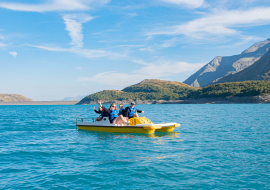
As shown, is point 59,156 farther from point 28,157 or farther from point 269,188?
point 269,188

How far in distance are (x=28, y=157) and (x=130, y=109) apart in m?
10.7

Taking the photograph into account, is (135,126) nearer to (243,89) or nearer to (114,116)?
(114,116)

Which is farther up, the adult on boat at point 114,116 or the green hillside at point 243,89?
the green hillside at point 243,89

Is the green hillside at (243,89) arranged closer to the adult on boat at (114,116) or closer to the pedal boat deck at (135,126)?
the pedal boat deck at (135,126)

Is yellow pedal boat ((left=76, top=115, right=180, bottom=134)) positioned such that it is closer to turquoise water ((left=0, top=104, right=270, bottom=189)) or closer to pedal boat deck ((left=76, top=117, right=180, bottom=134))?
pedal boat deck ((left=76, top=117, right=180, bottom=134))

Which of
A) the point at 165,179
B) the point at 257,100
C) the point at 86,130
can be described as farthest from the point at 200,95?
the point at 165,179

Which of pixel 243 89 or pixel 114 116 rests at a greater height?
pixel 243 89

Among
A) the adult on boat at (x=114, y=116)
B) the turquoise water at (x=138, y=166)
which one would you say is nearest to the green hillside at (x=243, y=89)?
the adult on boat at (x=114, y=116)

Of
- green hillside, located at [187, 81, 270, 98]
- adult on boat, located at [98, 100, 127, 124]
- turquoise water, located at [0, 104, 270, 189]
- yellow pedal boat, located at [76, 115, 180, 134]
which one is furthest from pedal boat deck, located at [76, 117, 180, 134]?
green hillside, located at [187, 81, 270, 98]

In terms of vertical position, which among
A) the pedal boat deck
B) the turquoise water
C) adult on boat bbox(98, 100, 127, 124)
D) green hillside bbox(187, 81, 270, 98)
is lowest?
the turquoise water

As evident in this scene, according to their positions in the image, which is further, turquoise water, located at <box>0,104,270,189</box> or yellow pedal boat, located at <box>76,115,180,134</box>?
yellow pedal boat, located at <box>76,115,180,134</box>

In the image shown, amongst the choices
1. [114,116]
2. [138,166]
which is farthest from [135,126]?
[138,166]

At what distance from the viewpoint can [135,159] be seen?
12.1 meters

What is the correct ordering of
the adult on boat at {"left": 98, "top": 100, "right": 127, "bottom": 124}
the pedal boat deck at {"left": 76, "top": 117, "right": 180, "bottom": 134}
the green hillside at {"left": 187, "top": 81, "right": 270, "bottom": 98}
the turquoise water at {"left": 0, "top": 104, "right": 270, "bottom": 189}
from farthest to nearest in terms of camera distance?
the green hillside at {"left": 187, "top": 81, "right": 270, "bottom": 98}, the adult on boat at {"left": 98, "top": 100, "right": 127, "bottom": 124}, the pedal boat deck at {"left": 76, "top": 117, "right": 180, "bottom": 134}, the turquoise water at {"left": 0, "top": 104, "right": 270, "bottom": 189}
